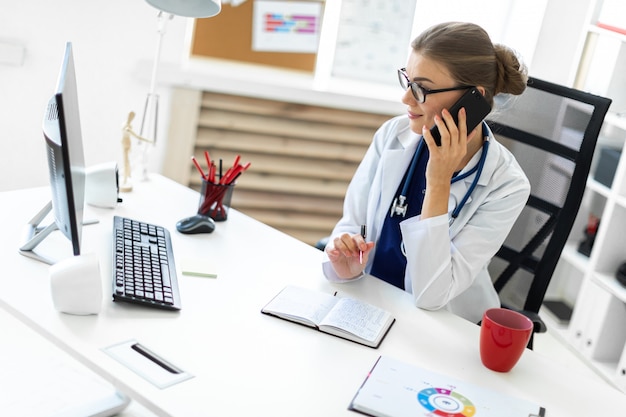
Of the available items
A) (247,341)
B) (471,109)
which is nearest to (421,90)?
(471,109)

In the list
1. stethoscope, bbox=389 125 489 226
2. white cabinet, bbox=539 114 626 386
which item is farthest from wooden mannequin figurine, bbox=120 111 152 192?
white cabinet, bbox=539 114 626 386

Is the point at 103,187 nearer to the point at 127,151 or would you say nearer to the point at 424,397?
the point at 127,151

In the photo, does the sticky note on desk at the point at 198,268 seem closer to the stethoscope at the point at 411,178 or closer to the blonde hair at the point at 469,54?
the stethoscope at the point at 411,178

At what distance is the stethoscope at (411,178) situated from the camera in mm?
1758

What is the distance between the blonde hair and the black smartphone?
4cm

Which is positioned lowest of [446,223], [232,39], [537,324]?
[537,324]

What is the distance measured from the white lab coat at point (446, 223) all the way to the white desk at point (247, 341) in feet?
0.27

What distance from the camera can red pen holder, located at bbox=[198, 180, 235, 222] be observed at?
1.90 m

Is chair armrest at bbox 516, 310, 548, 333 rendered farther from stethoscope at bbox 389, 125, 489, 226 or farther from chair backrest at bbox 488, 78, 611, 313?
stethoscope at bbox 389, 125, 489, 226

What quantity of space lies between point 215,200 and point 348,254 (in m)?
0.43

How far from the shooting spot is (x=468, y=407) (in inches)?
50.7

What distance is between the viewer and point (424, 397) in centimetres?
129

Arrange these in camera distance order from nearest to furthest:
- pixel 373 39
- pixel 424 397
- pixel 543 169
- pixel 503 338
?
1. pixel 424 397
2. pixel 503 338
3. pixel 543 169
4. pixel 373 39

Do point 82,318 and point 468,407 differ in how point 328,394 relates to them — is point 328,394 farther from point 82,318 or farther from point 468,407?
point 82,318
